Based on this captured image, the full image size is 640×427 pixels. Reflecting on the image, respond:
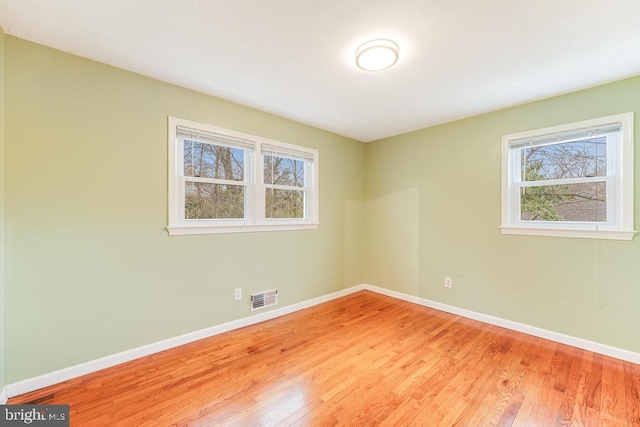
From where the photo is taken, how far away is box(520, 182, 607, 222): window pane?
2.49 m

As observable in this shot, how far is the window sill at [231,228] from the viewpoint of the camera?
98.0 inches

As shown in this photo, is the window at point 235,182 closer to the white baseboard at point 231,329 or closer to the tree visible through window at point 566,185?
the white baseboard at point 231,329

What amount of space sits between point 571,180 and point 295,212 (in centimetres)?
294

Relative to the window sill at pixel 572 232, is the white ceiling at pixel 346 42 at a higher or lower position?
higher

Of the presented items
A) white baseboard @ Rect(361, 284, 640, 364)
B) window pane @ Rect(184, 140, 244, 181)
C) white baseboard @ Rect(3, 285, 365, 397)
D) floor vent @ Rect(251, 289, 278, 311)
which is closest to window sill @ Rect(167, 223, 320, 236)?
window pane @ Rect(184, 140, 244, 181)

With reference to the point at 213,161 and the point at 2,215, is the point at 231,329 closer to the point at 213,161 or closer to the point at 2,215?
the point at 213,161

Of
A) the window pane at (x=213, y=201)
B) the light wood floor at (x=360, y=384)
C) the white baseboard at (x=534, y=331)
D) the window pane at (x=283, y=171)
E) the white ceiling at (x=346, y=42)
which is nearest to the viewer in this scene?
the white ceiling at (x=346, y=42)

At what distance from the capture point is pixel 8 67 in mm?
1791

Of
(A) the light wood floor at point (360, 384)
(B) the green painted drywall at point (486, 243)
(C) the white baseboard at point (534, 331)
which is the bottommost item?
(A) the light wood floor at point (360, 384)

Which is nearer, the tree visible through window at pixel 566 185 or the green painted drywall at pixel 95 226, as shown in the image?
the green painted drywall at pixel 95 226

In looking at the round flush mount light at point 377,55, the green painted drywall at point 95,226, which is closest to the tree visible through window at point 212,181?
the green painted drywall at point 95,226

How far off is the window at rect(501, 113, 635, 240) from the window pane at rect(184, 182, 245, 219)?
2928mm

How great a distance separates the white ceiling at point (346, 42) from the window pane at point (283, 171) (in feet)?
2.62

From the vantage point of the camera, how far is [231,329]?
2.83 metres
